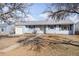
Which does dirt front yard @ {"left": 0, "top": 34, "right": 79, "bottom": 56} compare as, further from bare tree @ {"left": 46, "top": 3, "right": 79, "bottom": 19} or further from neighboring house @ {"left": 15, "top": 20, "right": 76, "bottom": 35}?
bare tree @ {"left": 46, "top": 3, "right": 79, "bottom": 19}

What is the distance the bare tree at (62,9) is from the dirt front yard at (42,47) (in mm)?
246

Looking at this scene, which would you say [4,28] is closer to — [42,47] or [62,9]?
[42,47]

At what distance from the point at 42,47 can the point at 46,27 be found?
237 millimetres

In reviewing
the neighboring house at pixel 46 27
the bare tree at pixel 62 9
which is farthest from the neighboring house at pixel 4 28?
the bare tree at pixel 62 9

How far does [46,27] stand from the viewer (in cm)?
186

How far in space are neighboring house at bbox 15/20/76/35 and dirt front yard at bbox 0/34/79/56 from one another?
0.06 metres

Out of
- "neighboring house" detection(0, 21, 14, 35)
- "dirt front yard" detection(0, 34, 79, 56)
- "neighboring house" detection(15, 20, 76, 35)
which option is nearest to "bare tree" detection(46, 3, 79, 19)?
"neighboring house" detection(15, 20, 76, 35)

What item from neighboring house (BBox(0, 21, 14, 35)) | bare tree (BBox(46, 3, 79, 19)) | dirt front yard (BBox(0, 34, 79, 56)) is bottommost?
dirt front yard (BBox(0, 34, 79, 56))

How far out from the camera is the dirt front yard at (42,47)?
1.86 m

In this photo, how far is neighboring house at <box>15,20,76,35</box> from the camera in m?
1.85

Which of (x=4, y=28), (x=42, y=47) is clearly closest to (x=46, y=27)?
(x=42, y=47)

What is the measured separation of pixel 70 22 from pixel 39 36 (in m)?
0.40

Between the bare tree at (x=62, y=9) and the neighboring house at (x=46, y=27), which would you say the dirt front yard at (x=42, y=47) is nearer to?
the neighboring house at (x=46, y=27)

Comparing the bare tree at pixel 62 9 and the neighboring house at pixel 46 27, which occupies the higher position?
the bare tree at pixel 62 9
